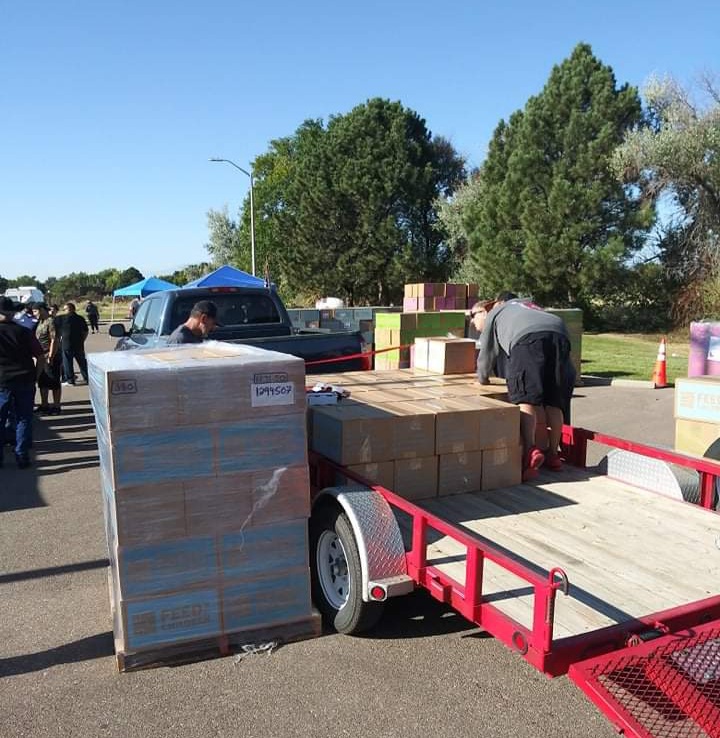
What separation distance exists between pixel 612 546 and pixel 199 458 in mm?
2392

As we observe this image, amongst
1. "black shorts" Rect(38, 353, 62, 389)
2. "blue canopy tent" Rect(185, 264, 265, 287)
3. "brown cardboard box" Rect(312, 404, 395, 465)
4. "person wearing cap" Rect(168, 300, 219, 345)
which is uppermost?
"blue canopy tent" Rect(185, 264, 265, 287)

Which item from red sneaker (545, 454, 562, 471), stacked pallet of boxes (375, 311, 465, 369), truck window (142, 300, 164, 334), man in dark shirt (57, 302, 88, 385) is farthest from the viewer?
man in dark shirt (57, 302, 88, 385)

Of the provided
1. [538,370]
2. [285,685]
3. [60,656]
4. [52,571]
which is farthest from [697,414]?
[52,571]

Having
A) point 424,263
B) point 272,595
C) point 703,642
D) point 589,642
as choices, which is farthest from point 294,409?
point 424,263

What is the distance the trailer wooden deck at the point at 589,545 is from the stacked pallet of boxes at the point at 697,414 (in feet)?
3.84

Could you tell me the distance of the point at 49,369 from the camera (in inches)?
481

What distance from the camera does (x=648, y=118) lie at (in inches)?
1118

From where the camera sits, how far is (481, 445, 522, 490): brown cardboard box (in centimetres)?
483

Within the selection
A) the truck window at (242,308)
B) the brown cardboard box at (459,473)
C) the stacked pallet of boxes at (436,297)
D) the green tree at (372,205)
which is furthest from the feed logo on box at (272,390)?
the green tree at (372,205)

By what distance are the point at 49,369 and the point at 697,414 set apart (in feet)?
34.7

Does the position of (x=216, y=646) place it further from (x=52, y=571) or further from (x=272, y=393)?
(x=52, y=571)

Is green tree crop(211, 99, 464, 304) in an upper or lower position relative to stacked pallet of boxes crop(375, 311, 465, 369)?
upper

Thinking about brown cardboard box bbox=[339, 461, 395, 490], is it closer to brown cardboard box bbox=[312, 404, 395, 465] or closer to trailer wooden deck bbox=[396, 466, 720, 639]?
brown cardboard box bbox=[312, 404, 395, 465]

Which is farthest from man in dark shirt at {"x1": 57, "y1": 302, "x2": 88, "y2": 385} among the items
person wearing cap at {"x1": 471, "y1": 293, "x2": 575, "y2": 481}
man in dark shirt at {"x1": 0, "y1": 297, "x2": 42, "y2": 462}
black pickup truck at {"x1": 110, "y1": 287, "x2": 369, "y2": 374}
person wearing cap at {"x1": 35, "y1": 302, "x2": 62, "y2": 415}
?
person wearing cap at {"x1": 471, "y1": 293, "x2": 575, "y2": 481}
